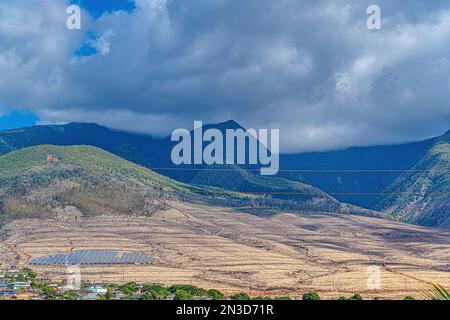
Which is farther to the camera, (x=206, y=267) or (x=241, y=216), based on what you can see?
(x=241, y=216)

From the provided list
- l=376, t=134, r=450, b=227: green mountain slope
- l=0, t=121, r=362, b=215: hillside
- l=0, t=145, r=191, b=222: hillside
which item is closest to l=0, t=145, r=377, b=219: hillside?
l=0, t=145, r=191, b=222: hillside

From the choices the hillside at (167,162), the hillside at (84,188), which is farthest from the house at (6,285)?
the hillside at (167,162)

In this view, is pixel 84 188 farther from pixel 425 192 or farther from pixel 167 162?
pixel 167 162

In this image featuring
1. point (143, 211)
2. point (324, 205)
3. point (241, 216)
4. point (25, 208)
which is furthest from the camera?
point (324, 205)

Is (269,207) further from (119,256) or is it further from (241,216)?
(119,256)

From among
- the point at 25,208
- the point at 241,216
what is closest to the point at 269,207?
the point at 241,216

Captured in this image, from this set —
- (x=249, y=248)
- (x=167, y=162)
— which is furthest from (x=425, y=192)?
(x=167, y=162)
